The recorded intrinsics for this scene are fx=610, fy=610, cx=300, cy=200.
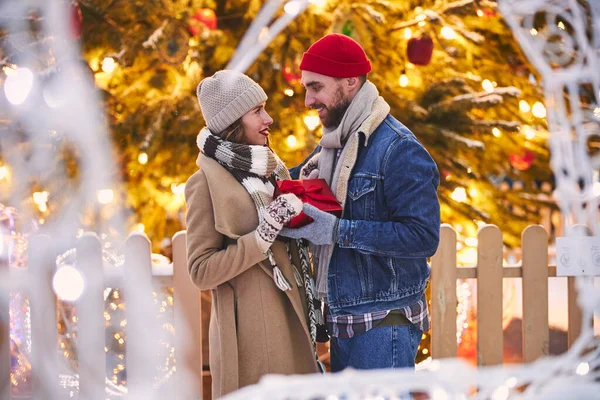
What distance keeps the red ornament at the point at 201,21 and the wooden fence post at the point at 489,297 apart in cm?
213

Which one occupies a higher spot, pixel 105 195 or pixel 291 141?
pixel 291 141

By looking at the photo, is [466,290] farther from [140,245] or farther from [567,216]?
[567,216]

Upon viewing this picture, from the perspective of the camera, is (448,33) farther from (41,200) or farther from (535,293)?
(41,200)

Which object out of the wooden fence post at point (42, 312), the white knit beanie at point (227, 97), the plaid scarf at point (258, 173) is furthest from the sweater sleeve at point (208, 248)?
the wooden fence post at point (42, 312)

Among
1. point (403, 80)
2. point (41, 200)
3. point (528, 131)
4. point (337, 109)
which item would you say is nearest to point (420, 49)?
point (403, 80)

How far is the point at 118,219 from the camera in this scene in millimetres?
4465

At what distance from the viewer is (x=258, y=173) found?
7.41 feet

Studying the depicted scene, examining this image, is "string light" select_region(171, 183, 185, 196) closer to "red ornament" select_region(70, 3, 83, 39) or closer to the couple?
"red ornament" select_region(70, 3, 83, 39)

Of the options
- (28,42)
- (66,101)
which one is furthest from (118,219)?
(28,42)

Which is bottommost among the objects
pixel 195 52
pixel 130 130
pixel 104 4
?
pixel 130 130

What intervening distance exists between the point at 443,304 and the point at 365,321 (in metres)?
1.20

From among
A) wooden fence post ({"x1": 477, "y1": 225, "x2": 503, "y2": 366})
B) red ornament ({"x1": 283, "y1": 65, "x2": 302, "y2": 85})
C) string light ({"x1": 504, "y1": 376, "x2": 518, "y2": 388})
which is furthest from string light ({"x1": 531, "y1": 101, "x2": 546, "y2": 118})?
string light ({"x1": 504, "y1": 376, "x2": 518, "y2": 388})

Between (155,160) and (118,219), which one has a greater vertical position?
(155,160)

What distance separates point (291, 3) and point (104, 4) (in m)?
1.21
